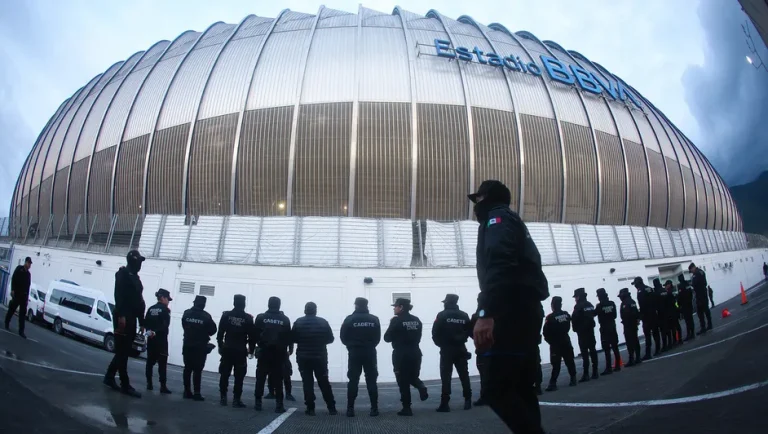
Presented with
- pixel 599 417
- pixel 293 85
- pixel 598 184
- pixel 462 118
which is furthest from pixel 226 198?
pixel 598 184

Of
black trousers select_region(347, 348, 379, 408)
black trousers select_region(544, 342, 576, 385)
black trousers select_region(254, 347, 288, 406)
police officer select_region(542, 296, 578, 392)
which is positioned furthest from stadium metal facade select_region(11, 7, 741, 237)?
black trousers select_region(347, 348, 379, 408)

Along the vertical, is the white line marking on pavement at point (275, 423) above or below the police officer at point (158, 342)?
below

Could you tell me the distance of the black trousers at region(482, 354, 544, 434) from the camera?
2627 mm

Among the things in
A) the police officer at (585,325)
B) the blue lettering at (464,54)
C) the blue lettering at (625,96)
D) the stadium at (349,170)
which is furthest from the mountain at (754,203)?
the police officer at (585,325)

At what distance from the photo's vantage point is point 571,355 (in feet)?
25.9

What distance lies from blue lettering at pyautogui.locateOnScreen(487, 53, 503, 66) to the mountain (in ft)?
328

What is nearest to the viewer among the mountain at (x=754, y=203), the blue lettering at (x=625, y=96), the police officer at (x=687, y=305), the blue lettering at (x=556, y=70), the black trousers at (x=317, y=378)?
the black trousers at (x=317, y=378)

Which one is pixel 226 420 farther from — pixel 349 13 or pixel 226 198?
pixel 349 13

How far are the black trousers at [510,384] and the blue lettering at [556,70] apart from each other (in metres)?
19.8

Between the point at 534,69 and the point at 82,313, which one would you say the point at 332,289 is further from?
the point at 534,69

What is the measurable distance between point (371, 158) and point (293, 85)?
15.8ft

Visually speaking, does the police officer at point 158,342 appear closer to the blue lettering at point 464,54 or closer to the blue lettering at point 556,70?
the blue lettering at point 464,54

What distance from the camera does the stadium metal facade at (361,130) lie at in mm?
15547

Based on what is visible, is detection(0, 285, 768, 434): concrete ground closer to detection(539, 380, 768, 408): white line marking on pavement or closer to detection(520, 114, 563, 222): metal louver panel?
detection(539, 380, 768, 408): white line marking on pavement
